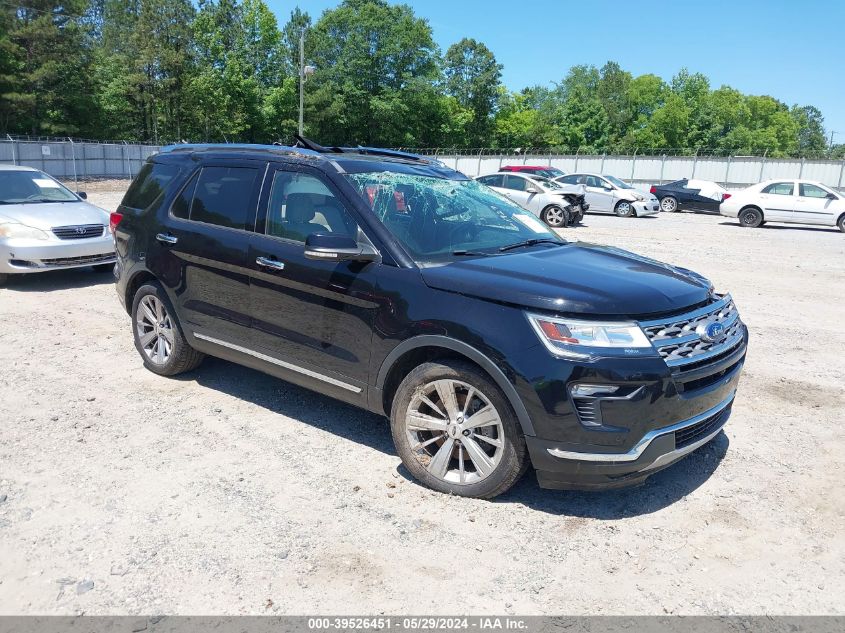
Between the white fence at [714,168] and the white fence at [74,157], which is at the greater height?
the white fence at [714,168]

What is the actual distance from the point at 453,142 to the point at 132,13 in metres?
40.2

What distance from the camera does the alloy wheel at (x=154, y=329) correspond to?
546cm

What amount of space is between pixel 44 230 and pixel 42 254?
13.6 inches

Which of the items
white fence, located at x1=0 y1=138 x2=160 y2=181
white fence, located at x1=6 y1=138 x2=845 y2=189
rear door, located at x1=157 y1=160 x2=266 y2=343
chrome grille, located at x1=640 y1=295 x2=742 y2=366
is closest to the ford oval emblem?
chrome grille, located at x1=640 y1=295 x2=742 y2=366

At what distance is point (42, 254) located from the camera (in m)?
8.72

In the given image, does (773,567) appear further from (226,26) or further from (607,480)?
(226,26)

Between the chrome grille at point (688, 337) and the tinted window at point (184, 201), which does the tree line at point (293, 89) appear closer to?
the tinted window at point (184, 201)

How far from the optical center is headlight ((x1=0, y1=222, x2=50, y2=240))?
877 centimetres

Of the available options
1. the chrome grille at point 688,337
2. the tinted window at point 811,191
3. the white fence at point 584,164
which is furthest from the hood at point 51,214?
the white fence at point 584,164

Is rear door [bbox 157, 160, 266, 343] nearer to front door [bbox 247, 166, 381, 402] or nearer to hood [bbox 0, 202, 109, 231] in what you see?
front door [bbox 247, 166, 381, 402]

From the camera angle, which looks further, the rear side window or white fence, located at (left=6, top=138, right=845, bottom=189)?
white fence, located at (left=6, top=138, right=845, bottom=189)

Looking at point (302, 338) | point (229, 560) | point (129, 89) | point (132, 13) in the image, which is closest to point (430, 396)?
point (302, 338)

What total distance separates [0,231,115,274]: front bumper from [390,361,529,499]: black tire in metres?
6.89

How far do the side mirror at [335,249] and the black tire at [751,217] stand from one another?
2091 centimetres
